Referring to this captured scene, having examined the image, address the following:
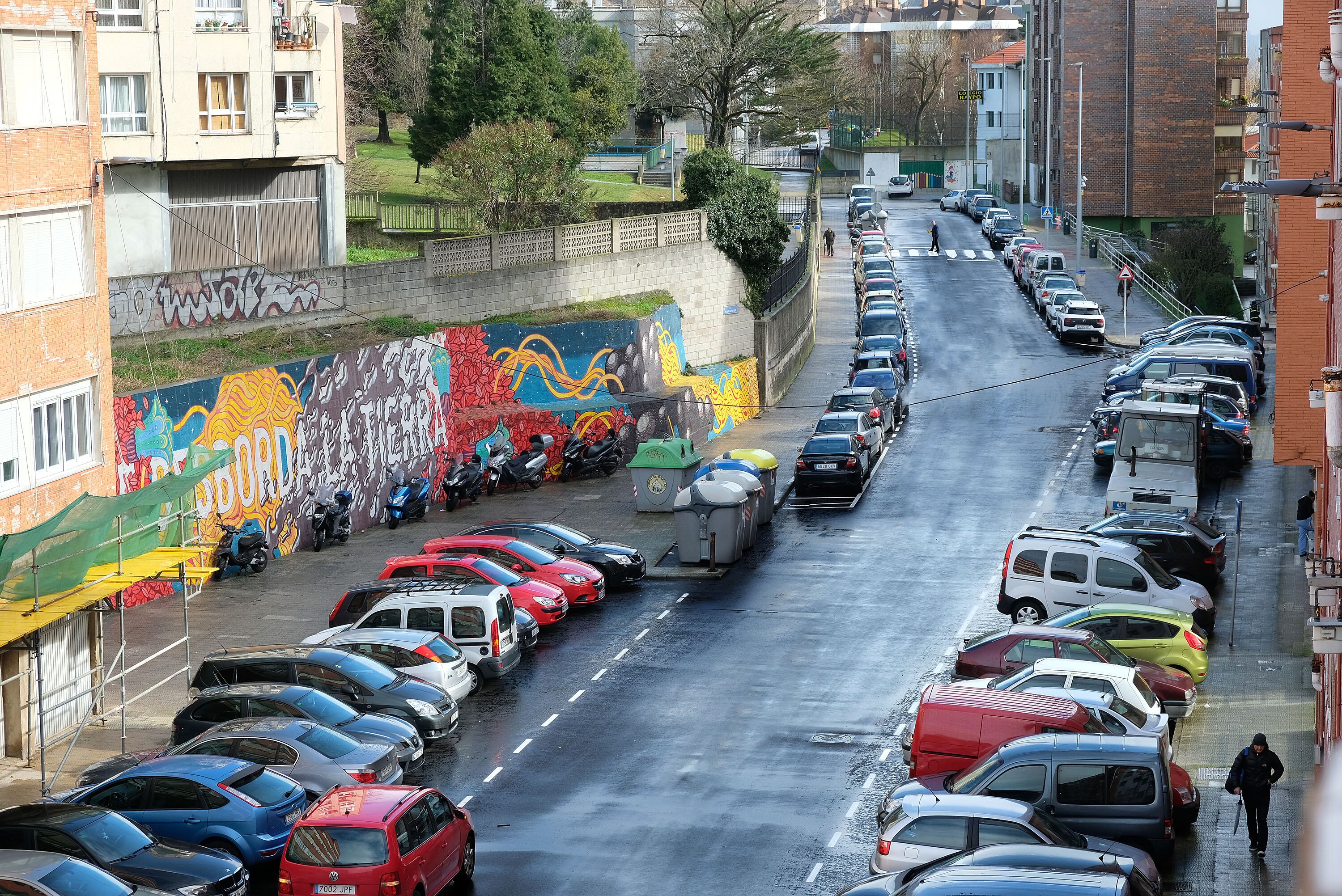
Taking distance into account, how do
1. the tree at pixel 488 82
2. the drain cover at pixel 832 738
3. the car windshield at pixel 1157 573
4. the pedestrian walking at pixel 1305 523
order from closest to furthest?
the drain cover at pixel 832 738
the car windshield at pixel 1157 573
the pedestrian walking at pixel 1305 523
the tree at pixel 488 82

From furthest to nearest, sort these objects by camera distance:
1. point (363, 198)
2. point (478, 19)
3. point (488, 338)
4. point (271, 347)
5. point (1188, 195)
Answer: point (1188, 195)
point (478, 19)
point (363, 198)
point (488, 338)
point (271, 347)

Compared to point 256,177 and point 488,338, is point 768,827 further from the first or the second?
point 256,177

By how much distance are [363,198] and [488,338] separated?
742 inches

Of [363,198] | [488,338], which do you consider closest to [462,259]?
[488,338]

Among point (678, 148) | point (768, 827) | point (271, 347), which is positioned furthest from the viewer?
point (678, 148)

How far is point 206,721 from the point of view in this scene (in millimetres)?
18766

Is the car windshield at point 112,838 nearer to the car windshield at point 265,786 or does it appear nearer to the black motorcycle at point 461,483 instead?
the car windshield at point 265,786

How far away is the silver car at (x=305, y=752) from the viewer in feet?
54.8

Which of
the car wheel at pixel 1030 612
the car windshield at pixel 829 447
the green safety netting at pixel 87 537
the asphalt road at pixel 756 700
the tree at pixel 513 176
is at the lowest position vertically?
the asphalt road at pixel 756 700

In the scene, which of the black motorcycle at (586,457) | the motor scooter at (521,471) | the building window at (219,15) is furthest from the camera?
the building window at (219,15)

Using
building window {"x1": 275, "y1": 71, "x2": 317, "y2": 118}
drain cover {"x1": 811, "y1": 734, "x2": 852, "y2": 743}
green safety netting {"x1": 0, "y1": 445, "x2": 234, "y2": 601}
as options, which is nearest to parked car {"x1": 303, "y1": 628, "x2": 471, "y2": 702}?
green safety netting {"x1": 0, "y1": 445, "x2": 234, "y2": 601}

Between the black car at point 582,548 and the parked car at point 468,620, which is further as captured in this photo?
the black car at point 582,548

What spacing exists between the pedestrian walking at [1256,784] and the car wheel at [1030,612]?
831cm

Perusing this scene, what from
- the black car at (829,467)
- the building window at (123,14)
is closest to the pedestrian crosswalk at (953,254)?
the black car at (829,467)
